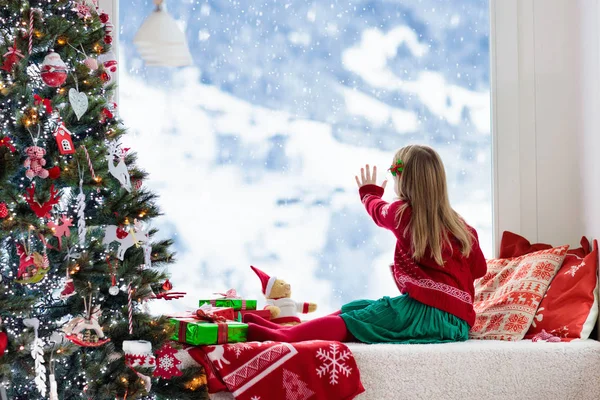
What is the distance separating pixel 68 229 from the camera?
1.93 m

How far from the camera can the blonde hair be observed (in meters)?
2.56

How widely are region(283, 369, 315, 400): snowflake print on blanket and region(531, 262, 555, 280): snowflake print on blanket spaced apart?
1093mm

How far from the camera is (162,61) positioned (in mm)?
2930

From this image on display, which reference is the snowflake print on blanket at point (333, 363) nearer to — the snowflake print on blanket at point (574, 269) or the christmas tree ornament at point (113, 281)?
the christmas tree ornament at point (113, 281)

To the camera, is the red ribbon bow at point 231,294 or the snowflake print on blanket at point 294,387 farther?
the red ribbon bow at point 231,294

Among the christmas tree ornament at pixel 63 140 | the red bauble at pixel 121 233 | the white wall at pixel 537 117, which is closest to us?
the christmas tree ornament at pixel 63 140

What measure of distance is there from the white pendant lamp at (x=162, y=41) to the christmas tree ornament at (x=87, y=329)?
1.29m

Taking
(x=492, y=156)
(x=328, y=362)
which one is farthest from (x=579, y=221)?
(x=328, y=362)

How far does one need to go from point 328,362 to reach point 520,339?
2.64 ft

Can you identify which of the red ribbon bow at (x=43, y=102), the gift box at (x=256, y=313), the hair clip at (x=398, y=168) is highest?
the red ribbon bow at (x=43, y=102)

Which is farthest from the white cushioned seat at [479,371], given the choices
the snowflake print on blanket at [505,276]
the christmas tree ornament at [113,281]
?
the christmas tree ornament at [113,281]

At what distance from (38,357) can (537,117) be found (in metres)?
2.23

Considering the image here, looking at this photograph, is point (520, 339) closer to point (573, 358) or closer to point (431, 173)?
point (573, 358)

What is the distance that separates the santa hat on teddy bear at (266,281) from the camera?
9.04 ft
